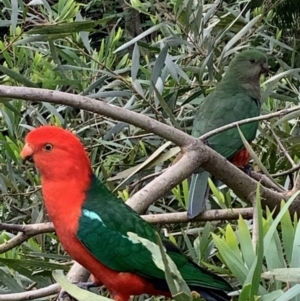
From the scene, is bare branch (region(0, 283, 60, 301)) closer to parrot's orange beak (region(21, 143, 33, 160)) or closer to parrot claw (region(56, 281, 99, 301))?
parrot claw (region(56, 281, 99, 301))

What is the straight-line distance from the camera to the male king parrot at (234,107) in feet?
7.46

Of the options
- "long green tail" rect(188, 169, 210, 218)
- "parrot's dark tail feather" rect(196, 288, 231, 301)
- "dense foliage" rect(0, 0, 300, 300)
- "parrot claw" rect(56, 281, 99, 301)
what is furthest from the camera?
"dense foliage" rect(0, 0, 300, 300)

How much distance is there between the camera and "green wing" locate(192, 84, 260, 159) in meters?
2.27

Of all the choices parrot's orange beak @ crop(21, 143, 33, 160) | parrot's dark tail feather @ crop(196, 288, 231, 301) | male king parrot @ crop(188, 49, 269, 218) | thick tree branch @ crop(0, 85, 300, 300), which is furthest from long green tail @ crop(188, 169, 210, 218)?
parrot's orange beak @ crop(21, 143, 33, 160)

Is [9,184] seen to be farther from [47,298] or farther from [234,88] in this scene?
[234,88]

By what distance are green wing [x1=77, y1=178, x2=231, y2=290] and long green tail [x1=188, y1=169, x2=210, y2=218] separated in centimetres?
24

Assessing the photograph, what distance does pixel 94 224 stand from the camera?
127 cm

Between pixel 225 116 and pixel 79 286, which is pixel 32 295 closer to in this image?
pixel 79 286

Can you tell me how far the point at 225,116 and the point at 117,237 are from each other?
120 centimetres

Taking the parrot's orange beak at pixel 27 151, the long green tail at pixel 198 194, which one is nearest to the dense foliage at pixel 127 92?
the long green tail at pixel 198 194

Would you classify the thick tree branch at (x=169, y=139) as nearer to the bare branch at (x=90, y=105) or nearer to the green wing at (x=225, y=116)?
the bare branch at (x=90, y=105)

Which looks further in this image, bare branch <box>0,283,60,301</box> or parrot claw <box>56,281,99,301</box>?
bare branch <box>0,283,60,301</box>

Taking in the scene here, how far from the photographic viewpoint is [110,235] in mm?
1302

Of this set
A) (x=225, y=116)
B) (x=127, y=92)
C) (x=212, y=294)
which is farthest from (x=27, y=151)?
(x=225, y=116)
